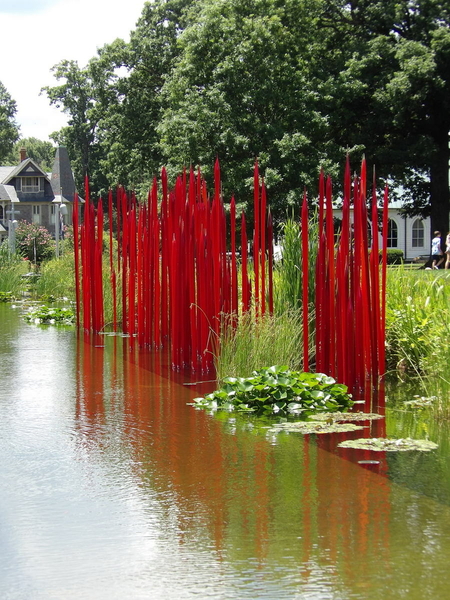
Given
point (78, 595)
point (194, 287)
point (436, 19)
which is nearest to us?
point (78, 595)

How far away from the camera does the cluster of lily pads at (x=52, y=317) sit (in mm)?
14747

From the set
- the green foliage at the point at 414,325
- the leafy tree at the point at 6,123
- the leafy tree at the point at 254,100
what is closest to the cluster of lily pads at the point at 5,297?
the leafy tree at the point at 254,100

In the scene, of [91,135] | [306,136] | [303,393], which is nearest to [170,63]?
[306,136]

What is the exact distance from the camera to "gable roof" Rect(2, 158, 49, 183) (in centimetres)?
6662

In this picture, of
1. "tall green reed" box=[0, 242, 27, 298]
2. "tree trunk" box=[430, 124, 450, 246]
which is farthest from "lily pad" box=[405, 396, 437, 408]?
"tree trunk" box=[430, 124, 450, 246]

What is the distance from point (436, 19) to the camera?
26.5m

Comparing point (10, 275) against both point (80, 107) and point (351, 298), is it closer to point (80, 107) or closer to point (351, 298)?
point (351, 298)

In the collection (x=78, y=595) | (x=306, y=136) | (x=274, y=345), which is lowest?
(x=78, y=595)

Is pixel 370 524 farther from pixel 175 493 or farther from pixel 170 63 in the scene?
pixel 170 63

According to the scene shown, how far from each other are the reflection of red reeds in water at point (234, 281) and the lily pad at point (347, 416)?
75cm

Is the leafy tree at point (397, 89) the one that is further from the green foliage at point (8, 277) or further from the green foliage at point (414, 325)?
the green foliage at point (414, 325)

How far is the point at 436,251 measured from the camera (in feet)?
84.9

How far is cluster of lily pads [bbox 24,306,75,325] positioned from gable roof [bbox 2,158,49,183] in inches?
2089

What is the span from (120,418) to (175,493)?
203 centimetres
